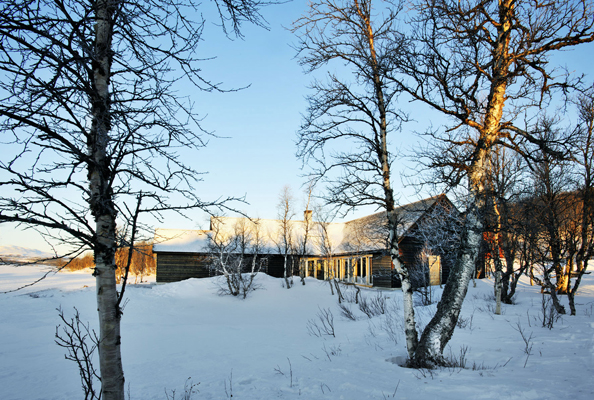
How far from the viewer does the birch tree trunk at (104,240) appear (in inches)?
120

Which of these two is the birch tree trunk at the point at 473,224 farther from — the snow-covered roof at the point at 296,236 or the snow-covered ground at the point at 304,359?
the snow-covered roof at the point at 296,236

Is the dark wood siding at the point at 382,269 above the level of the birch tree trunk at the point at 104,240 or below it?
below

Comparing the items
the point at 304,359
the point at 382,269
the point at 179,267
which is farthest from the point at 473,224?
the point at 179,267

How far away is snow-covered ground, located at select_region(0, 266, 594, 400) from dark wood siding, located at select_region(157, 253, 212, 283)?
420 inches

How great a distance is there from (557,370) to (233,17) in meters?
6.77

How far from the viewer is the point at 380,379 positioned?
547cm

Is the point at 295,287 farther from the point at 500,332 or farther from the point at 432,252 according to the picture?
the point at 500,332

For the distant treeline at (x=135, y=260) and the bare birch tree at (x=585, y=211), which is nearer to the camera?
the distant treeline at (x=135, y=260)

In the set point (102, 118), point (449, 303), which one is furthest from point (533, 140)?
point (102, 118)

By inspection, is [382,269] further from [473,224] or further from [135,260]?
[135,260]

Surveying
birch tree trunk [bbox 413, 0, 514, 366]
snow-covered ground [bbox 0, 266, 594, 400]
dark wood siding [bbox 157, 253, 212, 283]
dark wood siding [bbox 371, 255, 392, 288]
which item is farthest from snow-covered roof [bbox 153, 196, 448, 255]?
birch tree trunk [bbox 413, 0, 514, 366]

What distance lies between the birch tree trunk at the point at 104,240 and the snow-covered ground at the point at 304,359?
273 centimetres

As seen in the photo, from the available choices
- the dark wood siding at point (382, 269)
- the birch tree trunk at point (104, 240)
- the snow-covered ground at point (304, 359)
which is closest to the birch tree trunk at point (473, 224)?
the snow-covered ground at point (304, 359)

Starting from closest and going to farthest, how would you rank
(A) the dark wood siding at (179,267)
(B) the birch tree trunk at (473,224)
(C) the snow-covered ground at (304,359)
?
1. (C) the snow-covered ground at (304,359)
2. (B) the birch tree trunk at (473,224)
3. (A) the dark wood siding at (179,267)
